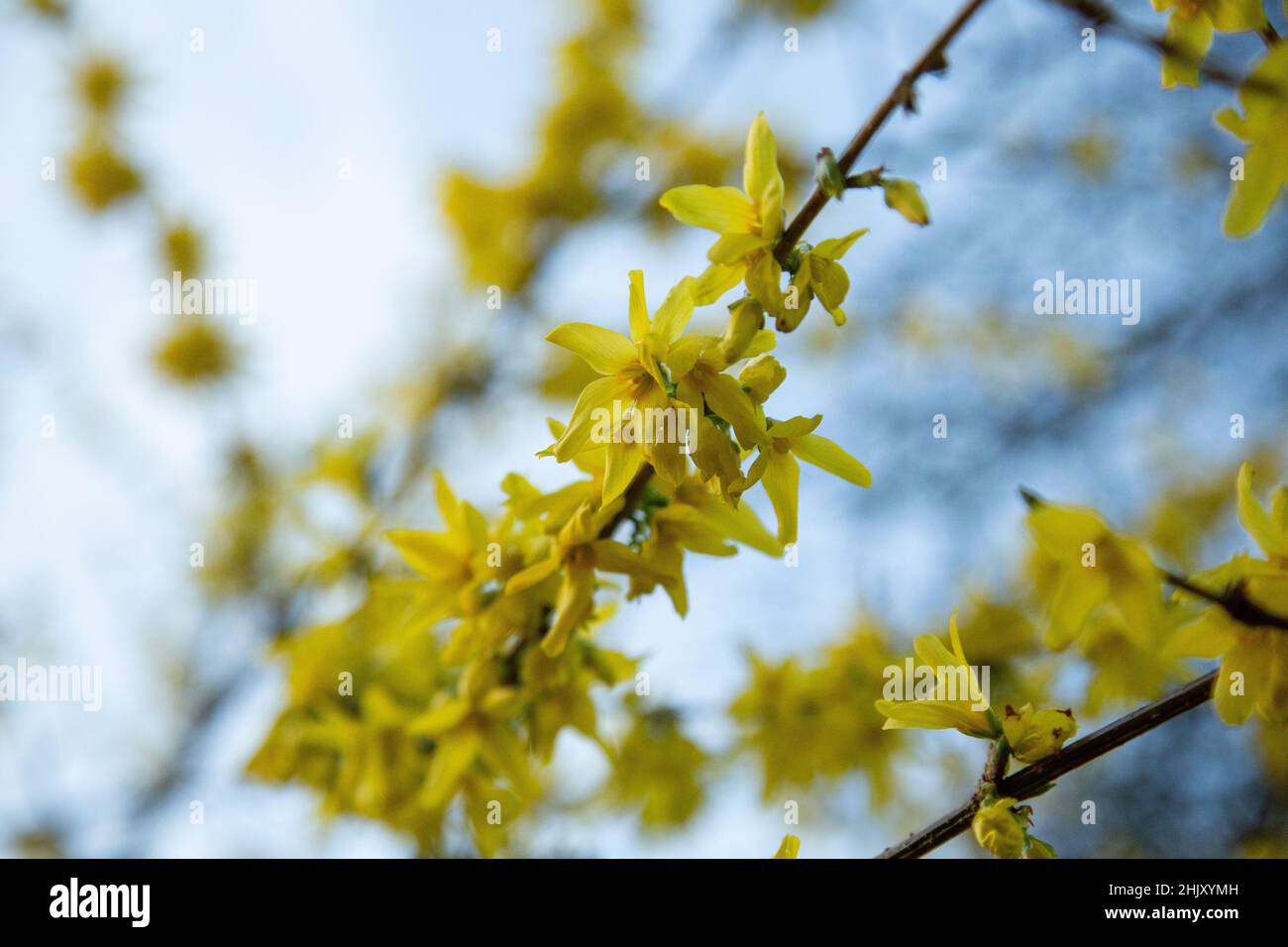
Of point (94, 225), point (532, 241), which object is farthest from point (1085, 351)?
point (94, 225)

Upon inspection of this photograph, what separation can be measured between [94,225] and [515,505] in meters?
4.24

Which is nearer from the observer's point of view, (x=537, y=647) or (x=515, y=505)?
(x=515, y=505)

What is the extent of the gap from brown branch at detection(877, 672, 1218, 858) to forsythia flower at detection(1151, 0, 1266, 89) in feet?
2.70

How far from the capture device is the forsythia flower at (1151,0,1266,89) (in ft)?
4.23

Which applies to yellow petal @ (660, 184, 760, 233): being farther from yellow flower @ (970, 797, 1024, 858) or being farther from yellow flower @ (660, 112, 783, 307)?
yellow flower @ (970, 797, 1024, 858)

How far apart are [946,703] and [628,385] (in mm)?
605

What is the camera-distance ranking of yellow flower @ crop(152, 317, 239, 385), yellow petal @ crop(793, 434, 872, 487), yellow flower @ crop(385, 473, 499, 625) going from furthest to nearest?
yellow flower @ crop(152, 317, 239, 385)
yellow flower @ crop(385, 473, 499, 625)
yellow petal @ crop(793, 434, 872, 487)

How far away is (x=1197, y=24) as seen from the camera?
1.36m

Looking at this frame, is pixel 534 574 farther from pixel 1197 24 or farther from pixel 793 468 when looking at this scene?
pixel 1197 24

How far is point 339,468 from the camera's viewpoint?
3107 mm

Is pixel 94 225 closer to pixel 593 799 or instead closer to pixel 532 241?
pixel 532 241

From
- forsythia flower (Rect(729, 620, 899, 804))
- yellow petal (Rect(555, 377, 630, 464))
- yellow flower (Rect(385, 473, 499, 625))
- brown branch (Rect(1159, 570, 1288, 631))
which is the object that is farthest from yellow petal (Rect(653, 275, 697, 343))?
forsythia flower (Rect(729, 620, 899, 804))

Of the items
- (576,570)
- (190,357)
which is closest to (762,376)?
(576,570)

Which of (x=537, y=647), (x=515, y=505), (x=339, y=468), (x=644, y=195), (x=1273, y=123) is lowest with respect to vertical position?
(x=537, y=647)
